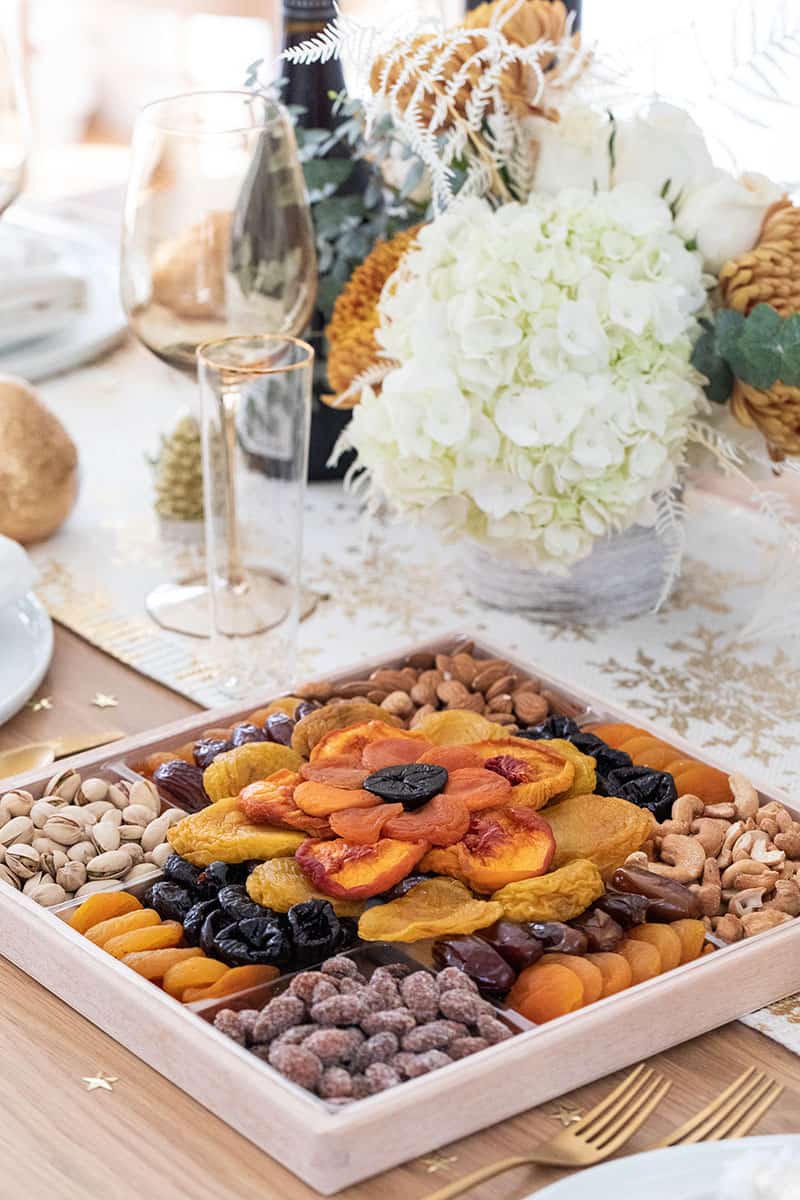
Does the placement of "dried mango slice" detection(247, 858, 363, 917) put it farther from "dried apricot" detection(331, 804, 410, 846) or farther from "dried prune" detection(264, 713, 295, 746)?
"dried prune" detection(264, 713, 295, 746)

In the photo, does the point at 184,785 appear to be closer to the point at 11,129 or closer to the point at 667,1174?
the point at 667,1174

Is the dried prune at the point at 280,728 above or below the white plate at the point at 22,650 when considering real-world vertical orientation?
above

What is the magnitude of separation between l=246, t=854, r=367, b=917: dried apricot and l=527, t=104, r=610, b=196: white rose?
0.60 metres

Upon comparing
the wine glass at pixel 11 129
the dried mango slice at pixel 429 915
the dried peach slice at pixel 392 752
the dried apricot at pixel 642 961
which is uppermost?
the wine glass at pixel 11 129

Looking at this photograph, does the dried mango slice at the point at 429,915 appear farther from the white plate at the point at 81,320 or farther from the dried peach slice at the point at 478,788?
the white plate at the point at 81,320

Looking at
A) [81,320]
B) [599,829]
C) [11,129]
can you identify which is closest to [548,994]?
[599,829]

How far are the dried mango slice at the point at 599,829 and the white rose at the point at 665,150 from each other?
0.50 m

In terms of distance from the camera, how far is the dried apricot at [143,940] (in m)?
0.81

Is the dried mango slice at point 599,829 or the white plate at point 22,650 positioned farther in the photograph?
the white plate at point 22,650

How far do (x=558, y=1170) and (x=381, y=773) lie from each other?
0.81 feet

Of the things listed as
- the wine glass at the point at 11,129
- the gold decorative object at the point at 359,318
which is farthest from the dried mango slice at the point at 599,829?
the wine glass at the point at 11,129

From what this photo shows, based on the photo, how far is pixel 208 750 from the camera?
98 centimetres

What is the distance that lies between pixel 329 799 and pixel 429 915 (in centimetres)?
9

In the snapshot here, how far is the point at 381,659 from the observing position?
109 centimetres
